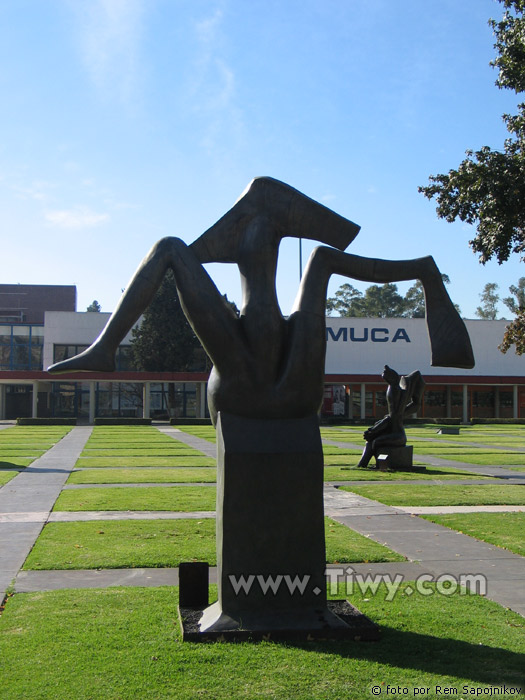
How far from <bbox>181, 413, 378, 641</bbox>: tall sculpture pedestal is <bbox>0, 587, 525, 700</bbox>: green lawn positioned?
0.27 metres

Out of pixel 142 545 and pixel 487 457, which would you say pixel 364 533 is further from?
pixel 487 457

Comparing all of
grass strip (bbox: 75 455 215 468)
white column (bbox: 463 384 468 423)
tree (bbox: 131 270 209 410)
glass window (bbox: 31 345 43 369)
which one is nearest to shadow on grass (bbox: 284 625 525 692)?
grass strip (bbox: 75 455 215 468)

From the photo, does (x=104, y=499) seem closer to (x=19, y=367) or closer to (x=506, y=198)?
(x=506, y=198)

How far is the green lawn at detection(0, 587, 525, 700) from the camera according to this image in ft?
14.9

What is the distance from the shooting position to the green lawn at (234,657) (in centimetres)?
453

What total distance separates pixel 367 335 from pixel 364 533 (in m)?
45.5

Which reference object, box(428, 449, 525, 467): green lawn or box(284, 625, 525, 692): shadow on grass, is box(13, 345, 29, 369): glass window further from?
box(284, 625, 525, 692): shadow on grass

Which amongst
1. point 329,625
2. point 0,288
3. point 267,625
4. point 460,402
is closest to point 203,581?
point 267,625

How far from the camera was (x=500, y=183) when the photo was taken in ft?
47.4

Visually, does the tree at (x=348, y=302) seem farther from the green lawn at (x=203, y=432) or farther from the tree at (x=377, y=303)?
the green lawn at (x=203, y=432)

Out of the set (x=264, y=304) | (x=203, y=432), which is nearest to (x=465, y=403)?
(x=203, y=432)

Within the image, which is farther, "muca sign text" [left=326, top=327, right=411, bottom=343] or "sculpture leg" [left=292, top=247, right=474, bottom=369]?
"muca sign text" [left=326, top=327, right=411, bottom=343]

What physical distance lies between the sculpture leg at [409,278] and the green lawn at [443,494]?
21.3 feet

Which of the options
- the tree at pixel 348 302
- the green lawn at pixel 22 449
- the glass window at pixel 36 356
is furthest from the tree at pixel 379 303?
the green lawn at pixel 22 449
